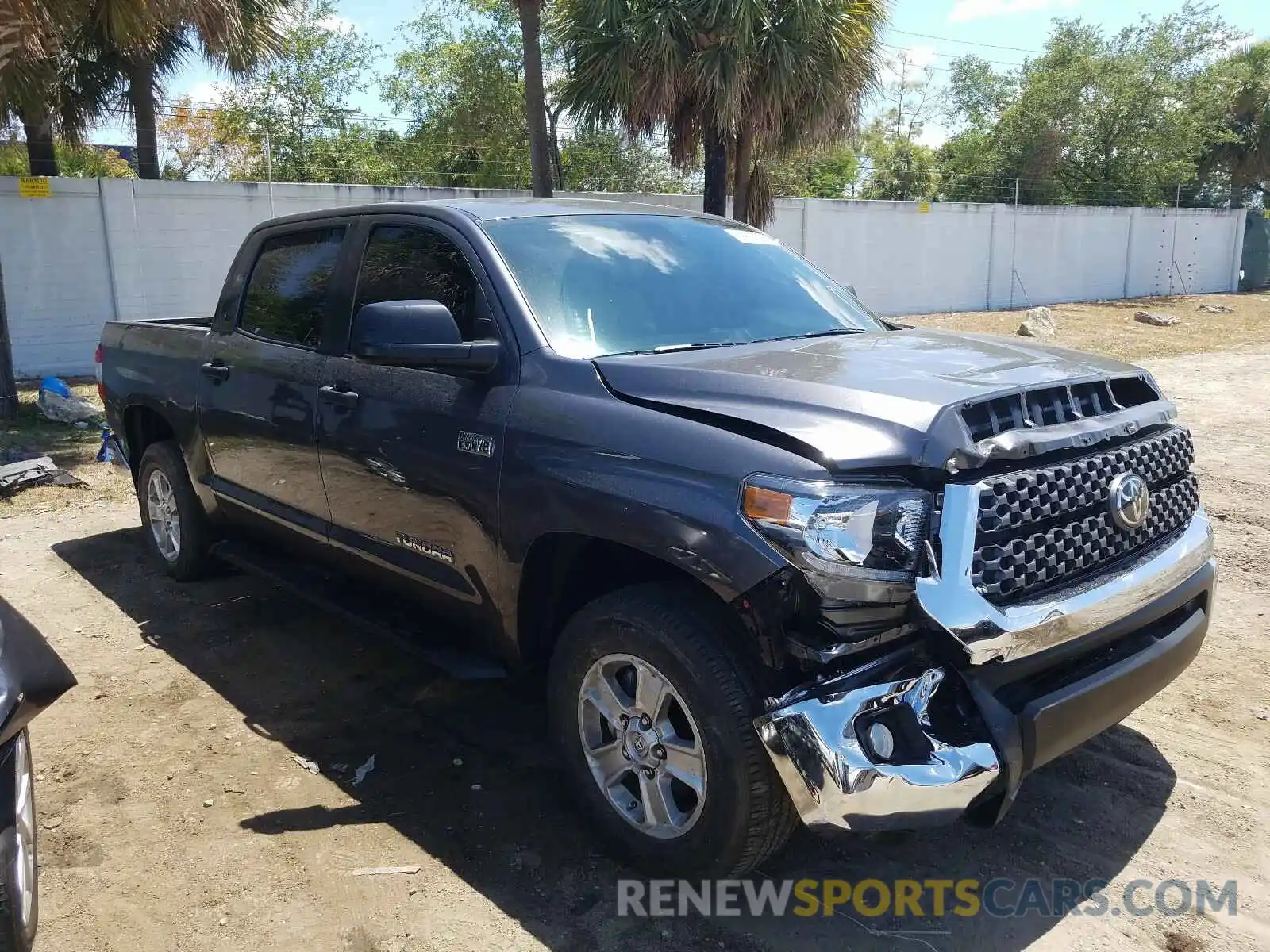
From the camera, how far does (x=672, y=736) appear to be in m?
2.91

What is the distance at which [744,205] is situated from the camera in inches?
582

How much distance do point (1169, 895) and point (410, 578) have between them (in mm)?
2641

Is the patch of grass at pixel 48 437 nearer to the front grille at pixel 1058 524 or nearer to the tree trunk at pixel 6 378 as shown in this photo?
the tree trunk at pixel 6 378

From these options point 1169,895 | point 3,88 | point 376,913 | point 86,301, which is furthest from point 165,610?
point 86,301

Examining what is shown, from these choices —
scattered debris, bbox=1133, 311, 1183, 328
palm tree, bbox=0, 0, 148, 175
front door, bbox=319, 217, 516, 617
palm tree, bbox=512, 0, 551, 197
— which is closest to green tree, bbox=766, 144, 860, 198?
scattered debris, bbox=1133, 311, 1183, 328

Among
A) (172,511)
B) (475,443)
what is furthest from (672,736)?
(172,511)

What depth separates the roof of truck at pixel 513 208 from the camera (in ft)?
12.8

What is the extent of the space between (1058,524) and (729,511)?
91 cm

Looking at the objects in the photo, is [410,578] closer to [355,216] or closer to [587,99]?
[355,216]

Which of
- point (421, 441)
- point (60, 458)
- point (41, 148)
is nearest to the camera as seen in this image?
point (421, 441)

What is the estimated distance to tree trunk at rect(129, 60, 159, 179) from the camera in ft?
45.3

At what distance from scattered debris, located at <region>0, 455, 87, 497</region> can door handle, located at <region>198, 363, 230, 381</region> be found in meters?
3.74

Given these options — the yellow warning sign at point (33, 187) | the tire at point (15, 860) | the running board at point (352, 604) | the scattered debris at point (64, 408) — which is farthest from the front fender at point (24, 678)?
the yellow warning sign at point (33, 187)

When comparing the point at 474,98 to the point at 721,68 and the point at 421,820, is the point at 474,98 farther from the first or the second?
the point at 421,820
